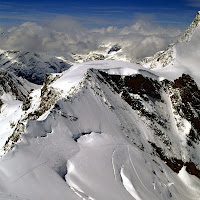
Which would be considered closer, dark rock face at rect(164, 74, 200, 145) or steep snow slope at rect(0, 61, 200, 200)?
steep snow slope at rect(0, 61, 200, 200)

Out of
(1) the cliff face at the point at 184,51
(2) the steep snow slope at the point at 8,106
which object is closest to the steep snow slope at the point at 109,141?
(2) the steep snow slope at the point at 8,106

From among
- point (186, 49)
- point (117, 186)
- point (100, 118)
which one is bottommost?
point (117, 186)

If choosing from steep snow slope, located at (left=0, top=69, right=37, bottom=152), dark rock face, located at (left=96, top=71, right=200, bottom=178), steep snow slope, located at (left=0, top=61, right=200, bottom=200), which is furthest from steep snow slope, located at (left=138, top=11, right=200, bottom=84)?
steep snow slope, located at (left=0, top=69, right=37, bottom=152)

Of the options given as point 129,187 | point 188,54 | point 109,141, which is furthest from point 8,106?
point 188,54

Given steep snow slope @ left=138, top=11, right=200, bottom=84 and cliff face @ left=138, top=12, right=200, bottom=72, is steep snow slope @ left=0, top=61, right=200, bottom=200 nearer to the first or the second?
steep snow slope @ left=138, top=11, right=200, bottom=84

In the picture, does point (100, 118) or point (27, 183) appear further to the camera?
point (100, 118)

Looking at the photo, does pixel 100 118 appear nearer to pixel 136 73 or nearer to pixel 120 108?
pixel 120 108

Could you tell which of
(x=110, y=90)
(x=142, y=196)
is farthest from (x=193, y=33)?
(x=142, y=196)
